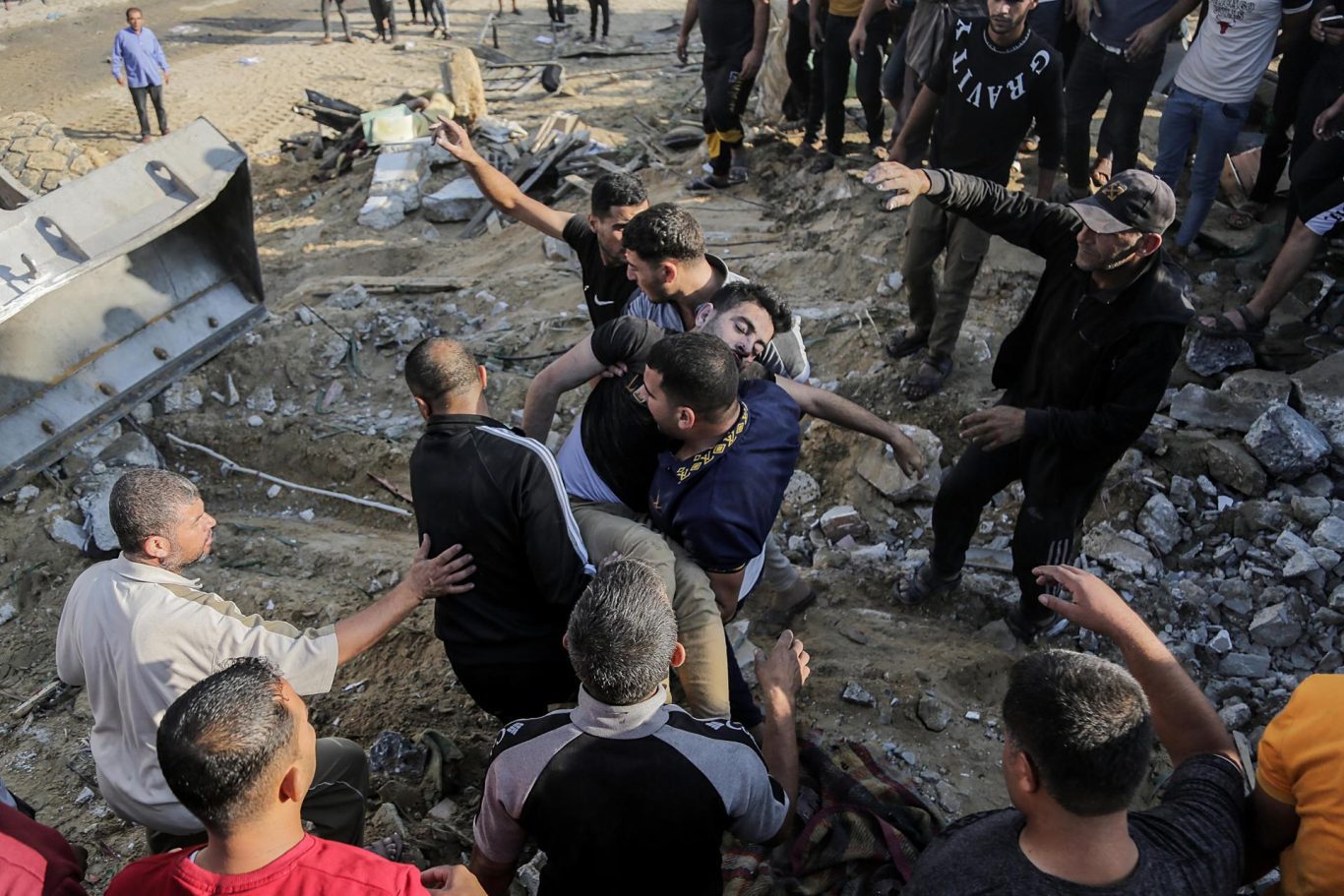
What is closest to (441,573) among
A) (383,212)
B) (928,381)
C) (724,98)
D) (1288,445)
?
(928,381)

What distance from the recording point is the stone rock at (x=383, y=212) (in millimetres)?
9742

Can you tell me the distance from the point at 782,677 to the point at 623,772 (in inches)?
27.0

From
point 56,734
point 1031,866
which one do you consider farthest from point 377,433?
point 1031,866

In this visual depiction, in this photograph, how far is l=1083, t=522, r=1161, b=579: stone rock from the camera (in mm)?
4559

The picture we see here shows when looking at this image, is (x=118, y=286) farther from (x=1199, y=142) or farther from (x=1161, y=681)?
(x=1199, y=142)

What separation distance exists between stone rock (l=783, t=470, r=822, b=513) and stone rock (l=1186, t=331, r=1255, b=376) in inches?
87.1

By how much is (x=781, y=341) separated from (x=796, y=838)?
2.03 metres

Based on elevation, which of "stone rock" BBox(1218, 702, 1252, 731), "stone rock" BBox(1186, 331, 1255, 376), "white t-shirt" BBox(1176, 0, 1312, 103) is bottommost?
"stone rock" BBox(1218, 702, 1252, 731)

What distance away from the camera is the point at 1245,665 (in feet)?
13.3

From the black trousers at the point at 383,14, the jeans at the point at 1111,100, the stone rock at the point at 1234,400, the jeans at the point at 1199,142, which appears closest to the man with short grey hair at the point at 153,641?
the stone rock at the point at 1234,400

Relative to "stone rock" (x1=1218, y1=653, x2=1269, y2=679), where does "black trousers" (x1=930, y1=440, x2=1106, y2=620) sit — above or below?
above

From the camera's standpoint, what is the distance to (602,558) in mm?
3117

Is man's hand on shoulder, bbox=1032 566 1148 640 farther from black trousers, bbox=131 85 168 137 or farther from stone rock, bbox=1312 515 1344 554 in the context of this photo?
black trousers, bbox=131 85 168 137

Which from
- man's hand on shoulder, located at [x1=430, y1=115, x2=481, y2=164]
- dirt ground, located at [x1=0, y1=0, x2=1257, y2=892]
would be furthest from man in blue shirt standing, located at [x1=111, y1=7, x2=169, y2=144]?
man's hand on shoulder, located at [x1=430, y1=115, x2=481, y2=164]
